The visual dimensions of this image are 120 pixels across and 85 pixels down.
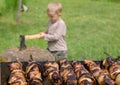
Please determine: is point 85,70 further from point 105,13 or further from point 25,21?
point 105,13

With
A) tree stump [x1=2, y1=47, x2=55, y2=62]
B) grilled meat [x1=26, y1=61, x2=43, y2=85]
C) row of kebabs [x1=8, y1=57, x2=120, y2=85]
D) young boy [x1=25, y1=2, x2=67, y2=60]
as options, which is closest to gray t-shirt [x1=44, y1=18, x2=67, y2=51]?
young boy [x1=25, y1=2, x2=67, y2=60]

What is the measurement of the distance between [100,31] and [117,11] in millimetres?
3352

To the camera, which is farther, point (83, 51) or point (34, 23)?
point (34, 23)

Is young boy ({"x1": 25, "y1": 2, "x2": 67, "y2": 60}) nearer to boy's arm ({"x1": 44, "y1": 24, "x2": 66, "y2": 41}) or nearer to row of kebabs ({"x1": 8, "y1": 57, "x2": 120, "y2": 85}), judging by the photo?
boy's arm ({"x1": 44, "y1": 24, "x2": 66, "y2": 41})

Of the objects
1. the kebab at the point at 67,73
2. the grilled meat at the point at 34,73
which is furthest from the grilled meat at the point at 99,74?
the grilled meat at the point at 34,73

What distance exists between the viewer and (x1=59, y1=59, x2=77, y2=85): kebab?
3980 millimetres

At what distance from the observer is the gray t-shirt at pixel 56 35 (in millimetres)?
6131

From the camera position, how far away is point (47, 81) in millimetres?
4113

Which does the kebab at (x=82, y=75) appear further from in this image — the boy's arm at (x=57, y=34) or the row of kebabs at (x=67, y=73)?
the boy's arm at (x=57, y=34)

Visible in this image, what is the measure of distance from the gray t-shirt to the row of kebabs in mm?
1594

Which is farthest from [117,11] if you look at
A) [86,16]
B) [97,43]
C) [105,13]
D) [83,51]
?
[83,51]

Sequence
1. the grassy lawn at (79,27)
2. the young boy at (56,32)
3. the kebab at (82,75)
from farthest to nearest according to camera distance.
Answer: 1. the grassy lawn at (79,27)
2. the young boy at (56,32)
3. the kebab at (82,75)

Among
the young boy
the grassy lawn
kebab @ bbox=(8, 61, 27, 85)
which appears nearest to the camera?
kebab @ bbox=(8, 61, 27, 85)

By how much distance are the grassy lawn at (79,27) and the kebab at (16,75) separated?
3689 mm
